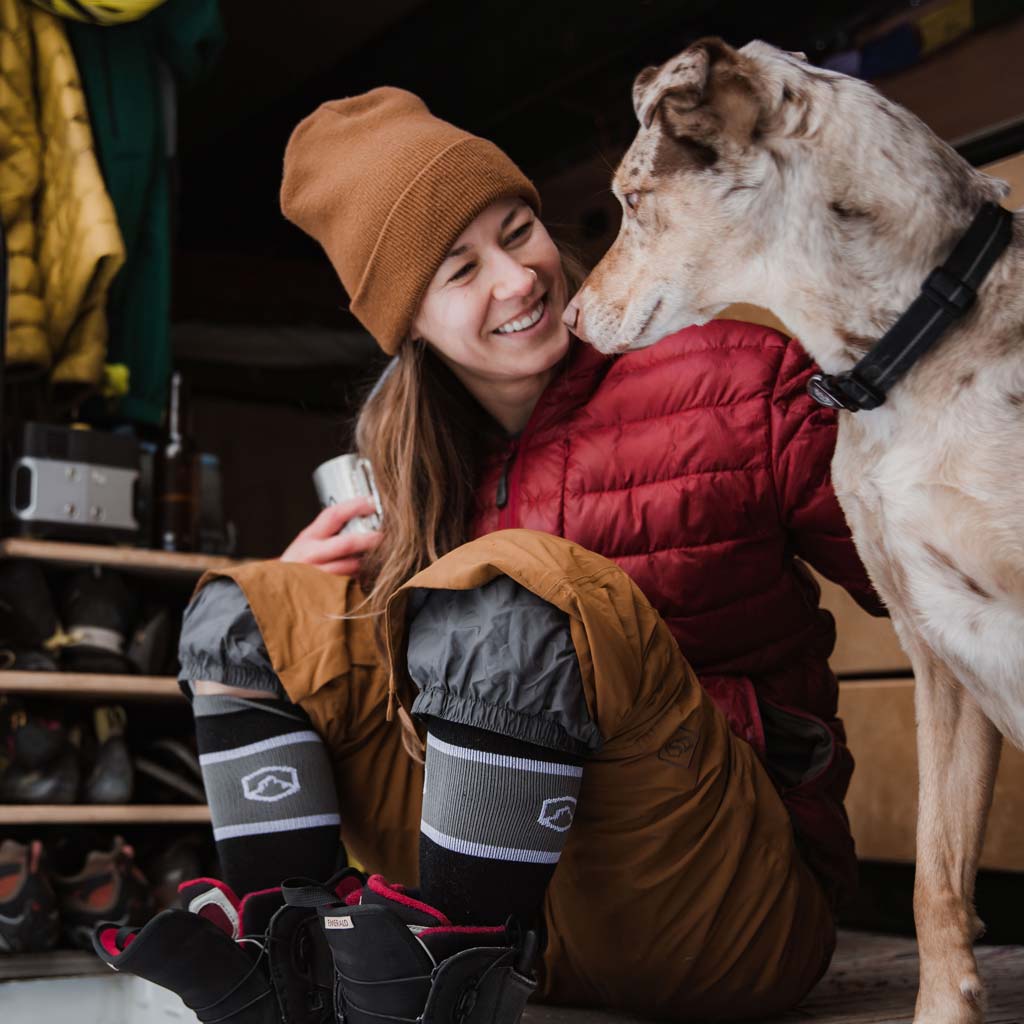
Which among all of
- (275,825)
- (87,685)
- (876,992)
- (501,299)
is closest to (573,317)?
(501,299)

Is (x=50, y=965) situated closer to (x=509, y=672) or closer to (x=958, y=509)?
(x=509, y=672)

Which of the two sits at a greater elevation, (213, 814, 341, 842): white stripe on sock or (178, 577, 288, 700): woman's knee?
(178, 577, 288, 700): woman's knee

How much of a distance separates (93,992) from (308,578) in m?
0.84

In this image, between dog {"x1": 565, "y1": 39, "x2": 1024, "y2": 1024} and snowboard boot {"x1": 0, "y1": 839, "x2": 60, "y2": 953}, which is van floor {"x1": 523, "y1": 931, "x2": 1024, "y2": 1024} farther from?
snowboard boot {"x1": 0, "y1": 839, "x2": 60, "y2": 953}

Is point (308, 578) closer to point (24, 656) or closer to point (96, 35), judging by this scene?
point (24, 656)

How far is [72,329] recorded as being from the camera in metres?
2.36

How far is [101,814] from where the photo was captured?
2158 mm

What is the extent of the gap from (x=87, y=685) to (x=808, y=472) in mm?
1431

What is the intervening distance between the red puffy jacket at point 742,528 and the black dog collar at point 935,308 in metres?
0.25

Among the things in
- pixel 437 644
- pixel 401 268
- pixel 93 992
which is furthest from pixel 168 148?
pixel 437 644

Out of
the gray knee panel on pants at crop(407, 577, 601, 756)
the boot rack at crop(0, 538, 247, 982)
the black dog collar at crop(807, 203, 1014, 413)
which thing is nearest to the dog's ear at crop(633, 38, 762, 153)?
the black dog collar at crop(807, 203, 1014, 413)

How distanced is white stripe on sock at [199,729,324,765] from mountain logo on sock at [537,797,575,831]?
1.24 feet

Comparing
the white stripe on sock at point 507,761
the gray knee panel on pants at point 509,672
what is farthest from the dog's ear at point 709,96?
the white stripe on sock at point 507,761

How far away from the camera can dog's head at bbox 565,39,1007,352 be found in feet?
3.47
